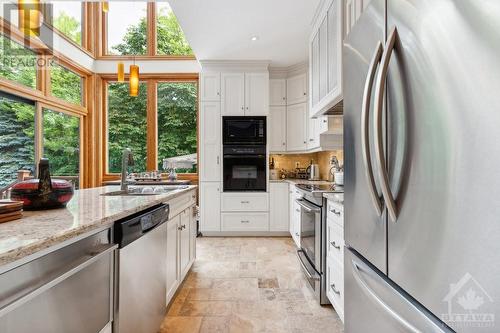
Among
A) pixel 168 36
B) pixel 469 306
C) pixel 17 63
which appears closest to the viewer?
pixel 469 306

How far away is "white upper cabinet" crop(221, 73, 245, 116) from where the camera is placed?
4344mm

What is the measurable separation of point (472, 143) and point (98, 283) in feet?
4.04

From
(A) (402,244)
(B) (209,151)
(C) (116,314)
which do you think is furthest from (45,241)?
(B) (209,151)

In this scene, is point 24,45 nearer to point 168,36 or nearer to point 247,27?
point 168,36

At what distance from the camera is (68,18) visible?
451 cm

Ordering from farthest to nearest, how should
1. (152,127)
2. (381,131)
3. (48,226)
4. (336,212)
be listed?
1. (152,127)
2. (336,212)
3. (48,226)
4. (381,131)

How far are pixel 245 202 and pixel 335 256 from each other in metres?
2.51

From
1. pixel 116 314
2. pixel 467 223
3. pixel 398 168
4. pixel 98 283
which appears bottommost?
pixel 116 314

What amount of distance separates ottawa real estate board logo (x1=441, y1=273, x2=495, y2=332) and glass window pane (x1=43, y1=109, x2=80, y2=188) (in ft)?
14.8

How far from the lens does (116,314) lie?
114 cm

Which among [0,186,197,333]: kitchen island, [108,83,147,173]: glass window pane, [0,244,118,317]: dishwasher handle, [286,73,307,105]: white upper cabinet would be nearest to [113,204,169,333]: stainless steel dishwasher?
[0,186,197,333]: kitchen island

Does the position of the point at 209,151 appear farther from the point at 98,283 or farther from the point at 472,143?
the point at 472,143

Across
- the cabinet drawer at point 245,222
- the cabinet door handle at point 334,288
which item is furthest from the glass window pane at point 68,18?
the cabinet door handle at point 334,288

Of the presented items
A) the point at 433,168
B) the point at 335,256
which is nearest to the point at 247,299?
the point at 335,256
